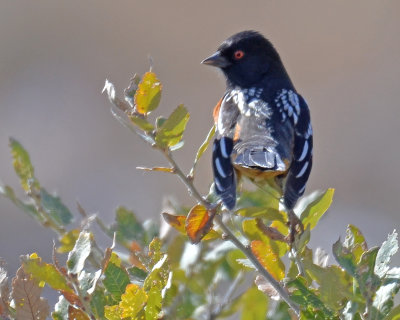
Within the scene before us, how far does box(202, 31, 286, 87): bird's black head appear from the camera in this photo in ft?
15.0

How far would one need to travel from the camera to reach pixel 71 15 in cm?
1385

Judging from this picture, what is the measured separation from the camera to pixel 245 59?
460 centimetres

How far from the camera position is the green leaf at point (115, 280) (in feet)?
6.97

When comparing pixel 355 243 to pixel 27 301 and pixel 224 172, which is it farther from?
pixel 224 172

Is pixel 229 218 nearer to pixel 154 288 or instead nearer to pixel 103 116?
pixel 154 288

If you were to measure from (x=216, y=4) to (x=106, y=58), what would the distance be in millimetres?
2106

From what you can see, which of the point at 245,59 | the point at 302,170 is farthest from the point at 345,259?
the point at 245,59

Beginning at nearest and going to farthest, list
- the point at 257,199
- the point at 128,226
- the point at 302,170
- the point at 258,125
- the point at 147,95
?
the point at 147,95 → the point at 128,226 → the point at 257,199 → the point at 302,170 → the point at 258,125

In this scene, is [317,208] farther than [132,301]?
Yes

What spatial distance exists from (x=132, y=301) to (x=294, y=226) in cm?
58

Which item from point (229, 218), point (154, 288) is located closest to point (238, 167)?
point (229, 218)

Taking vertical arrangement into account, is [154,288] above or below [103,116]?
above

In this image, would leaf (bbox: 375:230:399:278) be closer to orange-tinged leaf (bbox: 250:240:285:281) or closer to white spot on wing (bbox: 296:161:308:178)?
orange-tinged leaf (bbox: 250:240:285:281)

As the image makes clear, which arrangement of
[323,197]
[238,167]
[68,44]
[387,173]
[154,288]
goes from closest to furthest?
[154,288], [323,197], [238,167], [387,173], [68,44]
